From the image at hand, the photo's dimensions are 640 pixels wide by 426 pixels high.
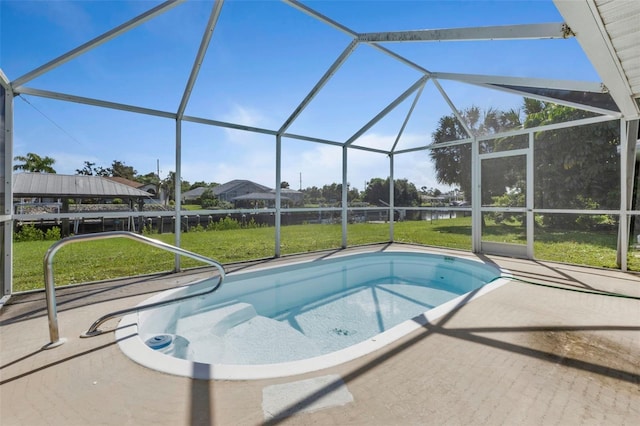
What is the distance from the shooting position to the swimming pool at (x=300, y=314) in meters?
2.35

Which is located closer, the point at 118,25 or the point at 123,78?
the point at 118,25

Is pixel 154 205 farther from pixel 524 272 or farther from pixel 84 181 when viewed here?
pixel 524 272

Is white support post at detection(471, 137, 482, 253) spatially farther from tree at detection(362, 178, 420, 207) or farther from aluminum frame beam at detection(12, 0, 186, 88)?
aluminum frame beam at detection(12, 0, 186, 88)

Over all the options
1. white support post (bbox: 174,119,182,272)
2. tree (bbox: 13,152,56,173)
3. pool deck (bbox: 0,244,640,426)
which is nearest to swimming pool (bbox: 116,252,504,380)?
Answer: pool deck (bbox: 0,244,640,426)

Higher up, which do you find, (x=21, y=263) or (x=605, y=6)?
(x=605, y=6)

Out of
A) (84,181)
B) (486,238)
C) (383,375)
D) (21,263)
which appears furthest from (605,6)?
(21,263)

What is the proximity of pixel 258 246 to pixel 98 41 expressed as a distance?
5308 millimetres

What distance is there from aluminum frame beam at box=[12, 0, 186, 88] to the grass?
2.46 meters

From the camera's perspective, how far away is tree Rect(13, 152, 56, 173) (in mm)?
4043

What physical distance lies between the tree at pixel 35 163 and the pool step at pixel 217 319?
3.02m

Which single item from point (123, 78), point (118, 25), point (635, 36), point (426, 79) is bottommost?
point (635, 36)

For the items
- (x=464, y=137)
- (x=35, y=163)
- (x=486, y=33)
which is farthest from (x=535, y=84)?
(x=35, y=163)

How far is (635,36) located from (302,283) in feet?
16.2

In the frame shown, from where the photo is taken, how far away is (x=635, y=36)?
2648mm
